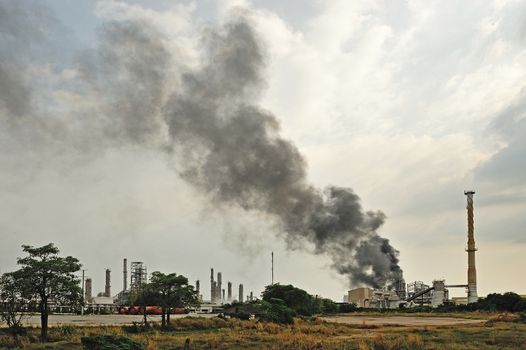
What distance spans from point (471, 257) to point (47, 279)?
9528 centimetres

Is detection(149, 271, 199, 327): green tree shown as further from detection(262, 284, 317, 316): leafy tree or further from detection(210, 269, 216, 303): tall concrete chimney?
detection(210, 269, 216, 303): tall concrete chimney

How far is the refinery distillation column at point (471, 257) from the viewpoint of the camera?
110 metres

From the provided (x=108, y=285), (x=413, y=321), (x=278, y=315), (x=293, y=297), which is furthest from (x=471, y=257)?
(x=108, y=285)

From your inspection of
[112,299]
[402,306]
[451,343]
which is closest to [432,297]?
[402,306]

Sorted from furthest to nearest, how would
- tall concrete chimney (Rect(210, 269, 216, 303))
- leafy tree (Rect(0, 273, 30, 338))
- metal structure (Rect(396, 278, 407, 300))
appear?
tall concrete chimney (Rect(210, 269, 216, 303)) < metal structure (Rect(396, 278, 407, 300)) < leafy tree (Rect(0, 273, 30, 338))

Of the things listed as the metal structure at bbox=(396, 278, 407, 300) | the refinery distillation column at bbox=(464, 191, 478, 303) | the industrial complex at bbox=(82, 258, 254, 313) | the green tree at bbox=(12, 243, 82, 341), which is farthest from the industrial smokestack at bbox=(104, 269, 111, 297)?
the green tree at bbox=(12, 243, 82, 341)

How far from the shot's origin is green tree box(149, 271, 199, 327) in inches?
1903

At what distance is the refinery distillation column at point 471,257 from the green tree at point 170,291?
7667cm

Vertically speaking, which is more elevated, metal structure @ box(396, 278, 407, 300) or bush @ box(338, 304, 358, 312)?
metal structure @ box(396, 278, 407, 300)

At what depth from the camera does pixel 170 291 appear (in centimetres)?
4872

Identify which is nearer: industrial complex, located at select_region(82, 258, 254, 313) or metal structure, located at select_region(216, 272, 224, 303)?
industrial complex, located at select_region(82, 258, 254, 313)

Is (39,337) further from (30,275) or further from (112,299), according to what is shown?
(112,299)

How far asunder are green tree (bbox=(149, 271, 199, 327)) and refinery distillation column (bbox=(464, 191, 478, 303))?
76674 millimetres

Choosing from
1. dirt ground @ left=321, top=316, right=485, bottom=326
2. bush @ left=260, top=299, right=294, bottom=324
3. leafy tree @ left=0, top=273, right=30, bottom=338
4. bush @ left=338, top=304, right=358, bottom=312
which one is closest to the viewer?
leafy tree @ left=0, top=273, right=30, bottom=338
